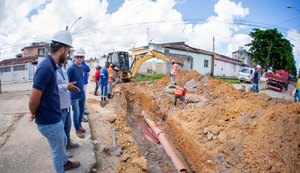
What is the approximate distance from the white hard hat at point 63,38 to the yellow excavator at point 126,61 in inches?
502

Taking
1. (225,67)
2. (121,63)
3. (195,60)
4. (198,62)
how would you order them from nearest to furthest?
(121,63) → (195,60) → (198,62) → (225,67)

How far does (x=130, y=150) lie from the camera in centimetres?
531

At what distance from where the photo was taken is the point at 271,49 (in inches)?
1289

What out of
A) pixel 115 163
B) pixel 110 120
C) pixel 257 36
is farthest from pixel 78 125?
pixel 257 36

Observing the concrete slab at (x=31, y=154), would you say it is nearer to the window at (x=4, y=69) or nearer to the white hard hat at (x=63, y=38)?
the white hard hat at (x=63, y=38)

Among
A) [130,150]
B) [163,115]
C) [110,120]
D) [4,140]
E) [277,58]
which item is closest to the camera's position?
[4,140]

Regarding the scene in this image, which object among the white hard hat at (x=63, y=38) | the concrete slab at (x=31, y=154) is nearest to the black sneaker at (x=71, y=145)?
the concrete slab at (x=31, y=154)

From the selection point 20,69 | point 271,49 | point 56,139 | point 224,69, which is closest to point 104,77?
point 56,139

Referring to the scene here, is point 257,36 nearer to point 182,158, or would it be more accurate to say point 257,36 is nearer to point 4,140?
point 182,158

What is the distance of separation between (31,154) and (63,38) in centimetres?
237

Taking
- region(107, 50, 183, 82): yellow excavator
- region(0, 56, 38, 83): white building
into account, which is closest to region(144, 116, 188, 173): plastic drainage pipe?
region(107, 50, 183, 82): yellow excavator

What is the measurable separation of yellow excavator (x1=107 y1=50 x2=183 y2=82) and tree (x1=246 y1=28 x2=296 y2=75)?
21.9m

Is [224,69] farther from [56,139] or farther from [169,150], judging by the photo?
[56,139]

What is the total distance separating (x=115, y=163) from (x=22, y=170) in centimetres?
158
